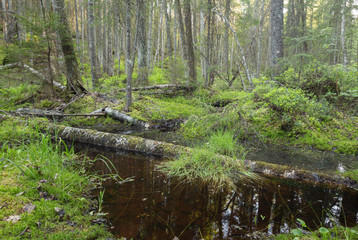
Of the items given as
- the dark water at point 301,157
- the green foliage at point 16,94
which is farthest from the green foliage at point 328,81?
the green foliage at point 16,94

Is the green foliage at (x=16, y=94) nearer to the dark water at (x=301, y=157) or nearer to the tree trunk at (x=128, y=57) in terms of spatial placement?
the tree trunk at (x=128, y=57)

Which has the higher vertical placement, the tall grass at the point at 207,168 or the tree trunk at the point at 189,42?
the tree trunk at the point at 189,42

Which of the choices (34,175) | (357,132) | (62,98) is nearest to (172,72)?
(62,98)

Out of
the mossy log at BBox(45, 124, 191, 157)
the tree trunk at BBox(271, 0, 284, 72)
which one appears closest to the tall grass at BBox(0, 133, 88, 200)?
the mossy log at BBox(45, 124, 191, 157)

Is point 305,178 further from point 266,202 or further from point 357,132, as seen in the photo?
point 357,132

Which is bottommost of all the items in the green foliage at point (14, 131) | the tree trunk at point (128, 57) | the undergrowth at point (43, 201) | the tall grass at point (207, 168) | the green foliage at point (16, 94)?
the tall grass at point (207, 168)

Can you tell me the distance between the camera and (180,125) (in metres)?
Answer: 7.09

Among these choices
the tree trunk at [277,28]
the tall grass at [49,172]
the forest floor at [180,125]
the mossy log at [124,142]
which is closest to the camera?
the forest floor at [180,125]

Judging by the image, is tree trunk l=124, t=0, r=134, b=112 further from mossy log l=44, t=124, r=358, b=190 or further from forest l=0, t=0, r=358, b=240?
mossy log l=44, t=124, r=358, b=190

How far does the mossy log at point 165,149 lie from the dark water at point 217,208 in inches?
7.7

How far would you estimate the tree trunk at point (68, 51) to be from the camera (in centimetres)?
735

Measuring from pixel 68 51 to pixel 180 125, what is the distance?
5.58 metres

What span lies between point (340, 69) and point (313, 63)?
78 cm

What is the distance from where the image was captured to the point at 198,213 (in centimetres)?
234
